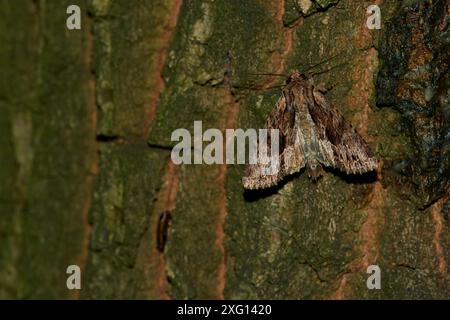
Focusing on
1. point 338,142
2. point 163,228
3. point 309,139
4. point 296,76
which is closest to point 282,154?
point 309,139

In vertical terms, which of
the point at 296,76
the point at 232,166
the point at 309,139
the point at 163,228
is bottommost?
the point at 163,228

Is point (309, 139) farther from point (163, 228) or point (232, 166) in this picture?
point (163, 228)

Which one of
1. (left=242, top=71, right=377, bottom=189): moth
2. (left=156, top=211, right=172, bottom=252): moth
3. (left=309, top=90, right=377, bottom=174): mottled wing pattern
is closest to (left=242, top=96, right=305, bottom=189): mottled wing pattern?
(left=242, top=71, right=377, bottom=189): moth

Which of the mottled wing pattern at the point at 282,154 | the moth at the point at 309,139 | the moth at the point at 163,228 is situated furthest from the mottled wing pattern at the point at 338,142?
the moth at the point at 163,228

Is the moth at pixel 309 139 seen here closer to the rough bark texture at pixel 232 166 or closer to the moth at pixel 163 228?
the rough bark texture at pixel 232 166

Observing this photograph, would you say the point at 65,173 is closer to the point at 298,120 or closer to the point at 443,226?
the point at 298,120
